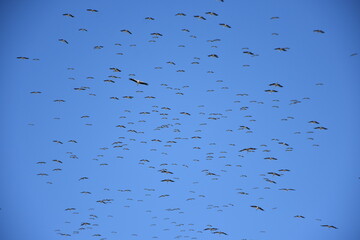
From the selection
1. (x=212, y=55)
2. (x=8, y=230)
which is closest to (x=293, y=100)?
(x=212, y=55)

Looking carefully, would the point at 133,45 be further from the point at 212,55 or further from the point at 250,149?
the point at 250,149

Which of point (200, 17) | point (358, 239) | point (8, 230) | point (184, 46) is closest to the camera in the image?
point (200, 17)

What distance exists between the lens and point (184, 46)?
90.4ft

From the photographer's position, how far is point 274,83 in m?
26.4

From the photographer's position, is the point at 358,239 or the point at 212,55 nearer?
the point at 212,55

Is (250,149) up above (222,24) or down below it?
below

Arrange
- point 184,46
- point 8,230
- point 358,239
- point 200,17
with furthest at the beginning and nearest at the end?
point 8,230 → point 358,239 → point 184,46 → point 200,17

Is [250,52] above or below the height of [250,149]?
above

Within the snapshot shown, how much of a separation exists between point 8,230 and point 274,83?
9853 centimetres

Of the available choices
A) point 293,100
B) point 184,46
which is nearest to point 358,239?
point 293,100

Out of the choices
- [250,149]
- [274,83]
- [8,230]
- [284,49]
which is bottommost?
[8,230]

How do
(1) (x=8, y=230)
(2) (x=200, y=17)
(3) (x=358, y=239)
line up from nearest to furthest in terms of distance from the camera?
(2) (x=200, y=17)
(3) (x=358, y=239)
(1) (x=8, y=230)

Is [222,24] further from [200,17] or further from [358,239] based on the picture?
[358,239]

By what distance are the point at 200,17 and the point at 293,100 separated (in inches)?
339
